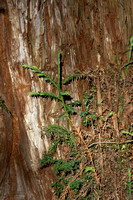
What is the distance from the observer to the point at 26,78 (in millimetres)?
1887

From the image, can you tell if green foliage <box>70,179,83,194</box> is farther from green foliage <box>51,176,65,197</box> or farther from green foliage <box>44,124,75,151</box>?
green foliage <box>44,124,75,151</box>

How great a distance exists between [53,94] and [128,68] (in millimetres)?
802

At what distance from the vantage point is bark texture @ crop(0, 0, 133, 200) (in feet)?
6.04

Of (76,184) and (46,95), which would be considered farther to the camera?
(46,95)

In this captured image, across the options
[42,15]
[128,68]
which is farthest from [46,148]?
[42,15]

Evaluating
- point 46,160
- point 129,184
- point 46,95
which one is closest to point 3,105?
point 46,95

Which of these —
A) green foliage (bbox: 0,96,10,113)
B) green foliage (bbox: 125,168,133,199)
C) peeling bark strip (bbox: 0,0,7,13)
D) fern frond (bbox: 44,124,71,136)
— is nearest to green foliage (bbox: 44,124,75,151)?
fern frond (bbox: 44,124,71,136)

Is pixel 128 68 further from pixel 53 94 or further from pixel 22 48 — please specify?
pixel 22 48

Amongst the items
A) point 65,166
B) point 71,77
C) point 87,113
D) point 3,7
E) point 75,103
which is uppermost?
point 3,7

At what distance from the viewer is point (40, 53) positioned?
1.88 meters

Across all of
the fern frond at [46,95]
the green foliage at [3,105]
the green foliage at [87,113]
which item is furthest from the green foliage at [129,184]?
the green foliage at [3,105]

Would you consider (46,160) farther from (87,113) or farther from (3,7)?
(3,7)

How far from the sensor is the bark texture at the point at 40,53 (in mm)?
1841

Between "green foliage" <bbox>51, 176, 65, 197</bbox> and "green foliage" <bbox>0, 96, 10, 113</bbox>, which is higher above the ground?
"green foliage" <bbox>0, 96, 10, 113</bbox>
